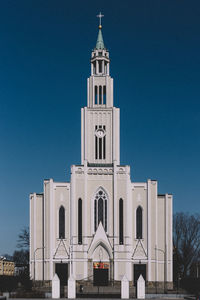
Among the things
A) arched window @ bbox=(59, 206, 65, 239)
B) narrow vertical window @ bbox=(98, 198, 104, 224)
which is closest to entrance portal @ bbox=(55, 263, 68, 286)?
arched window @ bbox=(59, 206, 65, 239)

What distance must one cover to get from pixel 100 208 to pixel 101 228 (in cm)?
256

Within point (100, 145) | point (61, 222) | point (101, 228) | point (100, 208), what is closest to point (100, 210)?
point (100, 208)

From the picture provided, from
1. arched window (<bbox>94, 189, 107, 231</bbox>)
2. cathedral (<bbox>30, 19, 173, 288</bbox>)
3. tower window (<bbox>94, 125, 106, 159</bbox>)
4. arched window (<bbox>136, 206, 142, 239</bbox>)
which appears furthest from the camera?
tower window (<bbox>94, 125, 106, 159</bbox>)

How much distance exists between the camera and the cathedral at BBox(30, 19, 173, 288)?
70.5 metres

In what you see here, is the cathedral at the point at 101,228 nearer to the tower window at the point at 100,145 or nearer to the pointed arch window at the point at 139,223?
the pointed arch window at the point at 139,223

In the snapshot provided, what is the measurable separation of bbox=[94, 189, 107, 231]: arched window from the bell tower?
422 centimetres

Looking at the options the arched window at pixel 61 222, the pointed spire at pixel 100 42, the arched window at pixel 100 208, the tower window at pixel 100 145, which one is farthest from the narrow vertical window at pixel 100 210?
the pointed spire at pixel 100 42

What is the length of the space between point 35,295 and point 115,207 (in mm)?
19662

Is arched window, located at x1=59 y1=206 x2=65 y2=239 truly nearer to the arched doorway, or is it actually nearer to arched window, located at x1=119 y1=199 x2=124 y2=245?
A: the arched doorway

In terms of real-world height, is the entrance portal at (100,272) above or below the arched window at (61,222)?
below

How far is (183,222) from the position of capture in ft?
312

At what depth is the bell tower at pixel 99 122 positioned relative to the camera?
244 ft

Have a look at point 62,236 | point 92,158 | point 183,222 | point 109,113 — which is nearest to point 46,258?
point 62,236

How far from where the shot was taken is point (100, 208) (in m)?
72.1
